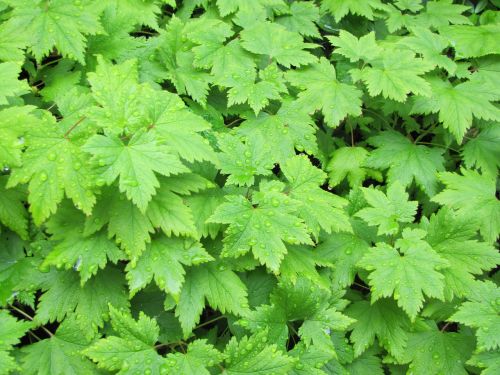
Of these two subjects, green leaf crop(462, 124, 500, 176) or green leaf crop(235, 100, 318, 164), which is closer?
green leaf crop(235, 100, 318, 164)

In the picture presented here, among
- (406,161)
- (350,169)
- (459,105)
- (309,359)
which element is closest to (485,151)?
(459,105)

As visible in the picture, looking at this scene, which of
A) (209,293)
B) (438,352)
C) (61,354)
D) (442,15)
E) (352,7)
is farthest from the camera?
(442,15)

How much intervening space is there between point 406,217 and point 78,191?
1810 mm

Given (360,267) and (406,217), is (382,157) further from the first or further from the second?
(360,267)

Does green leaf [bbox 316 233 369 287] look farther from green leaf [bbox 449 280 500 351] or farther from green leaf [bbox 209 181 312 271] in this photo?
green leaf [bbox 449 280 500 351]

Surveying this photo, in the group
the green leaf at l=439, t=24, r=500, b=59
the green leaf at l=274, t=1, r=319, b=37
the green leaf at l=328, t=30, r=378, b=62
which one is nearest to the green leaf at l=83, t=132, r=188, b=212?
the green leaf at l=328, t=30, r=378, b=62

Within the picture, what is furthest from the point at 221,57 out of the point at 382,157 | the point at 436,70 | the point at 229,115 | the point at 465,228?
the point at 465,228

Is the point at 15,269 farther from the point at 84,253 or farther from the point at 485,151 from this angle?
the point at 485,151

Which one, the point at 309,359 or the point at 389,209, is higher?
the point at 389,209

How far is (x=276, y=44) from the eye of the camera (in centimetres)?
313

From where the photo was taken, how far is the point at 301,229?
7.33ft

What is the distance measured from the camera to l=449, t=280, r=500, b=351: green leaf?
92.2 inches

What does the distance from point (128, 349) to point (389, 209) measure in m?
1.63

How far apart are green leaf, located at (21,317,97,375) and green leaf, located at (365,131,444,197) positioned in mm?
2061
